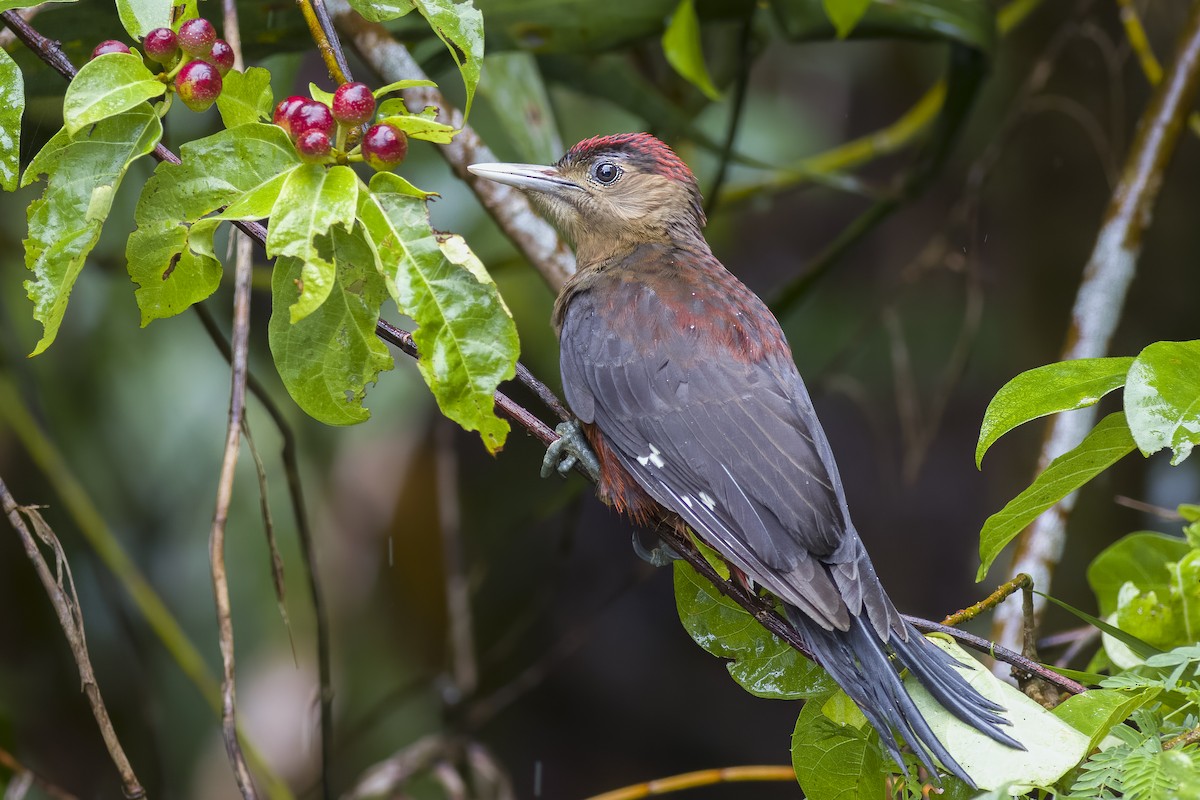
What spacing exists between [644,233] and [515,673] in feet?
7.06

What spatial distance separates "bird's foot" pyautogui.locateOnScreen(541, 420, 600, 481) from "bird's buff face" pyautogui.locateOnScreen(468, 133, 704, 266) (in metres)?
0.57

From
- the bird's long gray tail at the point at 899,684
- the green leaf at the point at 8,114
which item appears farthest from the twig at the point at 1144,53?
the green leaf at the point at 8,114

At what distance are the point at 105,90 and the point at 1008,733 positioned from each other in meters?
1.40

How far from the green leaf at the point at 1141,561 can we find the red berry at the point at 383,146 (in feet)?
4.62

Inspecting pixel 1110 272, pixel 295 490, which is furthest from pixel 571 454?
pixel 1110 272

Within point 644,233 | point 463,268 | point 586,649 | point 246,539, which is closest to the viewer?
point 463,268

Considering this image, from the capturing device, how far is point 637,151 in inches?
107

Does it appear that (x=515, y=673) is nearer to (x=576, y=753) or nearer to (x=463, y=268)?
(x=576, y=753)

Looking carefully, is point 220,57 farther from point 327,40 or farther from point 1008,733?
point 1008,733

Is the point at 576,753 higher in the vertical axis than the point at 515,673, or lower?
lower

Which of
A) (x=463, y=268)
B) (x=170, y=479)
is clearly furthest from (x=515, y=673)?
(x=463, y=268)

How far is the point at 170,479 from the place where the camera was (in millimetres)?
3662

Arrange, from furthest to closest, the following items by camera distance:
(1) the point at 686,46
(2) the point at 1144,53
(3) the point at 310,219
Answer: (2) the point at 1144,53, (1) the point at 686,46, (3) the point at 310,219

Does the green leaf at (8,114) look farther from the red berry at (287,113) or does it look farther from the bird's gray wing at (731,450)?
the bird's gray wing at (731,450)
